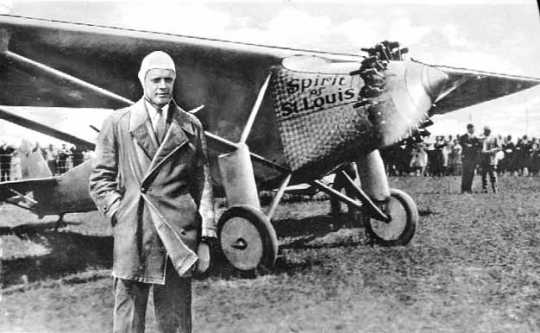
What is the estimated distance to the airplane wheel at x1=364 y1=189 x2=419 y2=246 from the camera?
4.96m

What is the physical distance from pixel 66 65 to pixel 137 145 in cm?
235

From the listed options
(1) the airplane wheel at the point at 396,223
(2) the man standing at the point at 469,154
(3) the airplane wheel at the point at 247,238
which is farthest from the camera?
(2) the man standing at the point at 469,154

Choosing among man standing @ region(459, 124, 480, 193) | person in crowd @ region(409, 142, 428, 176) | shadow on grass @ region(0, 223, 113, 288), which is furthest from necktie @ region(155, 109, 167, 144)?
man standing @ region(459, 124, 480, 193)

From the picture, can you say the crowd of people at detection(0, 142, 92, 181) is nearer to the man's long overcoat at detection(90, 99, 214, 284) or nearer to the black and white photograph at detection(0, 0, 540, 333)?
the black and white photograph at detection(0, 0, 540, 333)

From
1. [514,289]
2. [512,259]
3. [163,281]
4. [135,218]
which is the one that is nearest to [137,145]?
[135,218]

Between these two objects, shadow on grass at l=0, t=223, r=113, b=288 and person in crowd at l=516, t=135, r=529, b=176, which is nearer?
shadow on grass at l=0, t=223, r=113, b=288

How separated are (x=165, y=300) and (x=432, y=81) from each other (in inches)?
105

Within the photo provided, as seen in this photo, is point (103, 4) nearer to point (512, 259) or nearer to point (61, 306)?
point (61, 306)

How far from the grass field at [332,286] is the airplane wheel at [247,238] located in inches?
6.0

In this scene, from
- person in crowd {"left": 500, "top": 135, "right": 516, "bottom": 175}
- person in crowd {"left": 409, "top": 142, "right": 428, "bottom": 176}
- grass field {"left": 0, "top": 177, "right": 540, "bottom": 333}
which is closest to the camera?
grass field {"left": 0, "top": 177, "right": 540, "bottom": 333}

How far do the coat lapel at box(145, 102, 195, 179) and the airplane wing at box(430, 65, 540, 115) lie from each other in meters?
2.33

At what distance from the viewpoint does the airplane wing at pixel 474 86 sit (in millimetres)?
4488

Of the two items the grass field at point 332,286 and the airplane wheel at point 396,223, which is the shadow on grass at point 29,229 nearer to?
the grass field at point 332,286

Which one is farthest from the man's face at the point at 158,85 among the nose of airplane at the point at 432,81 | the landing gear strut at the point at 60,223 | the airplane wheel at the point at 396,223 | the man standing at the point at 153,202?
the landing gear strut at the point at 60,223
